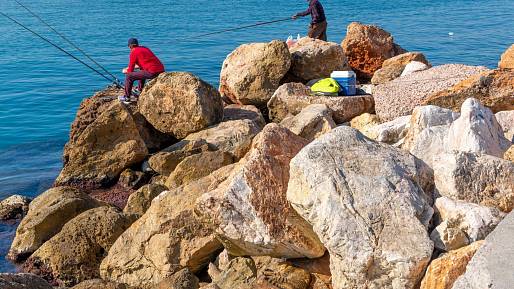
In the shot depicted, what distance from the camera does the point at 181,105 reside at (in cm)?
1227

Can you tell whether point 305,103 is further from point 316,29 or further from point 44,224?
point 316,29

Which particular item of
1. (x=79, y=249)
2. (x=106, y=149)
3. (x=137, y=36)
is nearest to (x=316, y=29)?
(x=106, y=149)

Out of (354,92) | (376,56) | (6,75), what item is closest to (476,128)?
(354,92)

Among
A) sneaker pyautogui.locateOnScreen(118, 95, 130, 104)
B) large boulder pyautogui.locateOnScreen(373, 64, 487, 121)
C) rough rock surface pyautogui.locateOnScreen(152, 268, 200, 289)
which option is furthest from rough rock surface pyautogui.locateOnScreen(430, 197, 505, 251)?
sneaker pyautogui.locateOnScreen(118, 95, 130, 104)

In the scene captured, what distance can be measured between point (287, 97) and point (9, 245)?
5.12m

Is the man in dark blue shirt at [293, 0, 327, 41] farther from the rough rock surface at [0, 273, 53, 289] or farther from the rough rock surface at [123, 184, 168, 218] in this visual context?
the rough rock surface at [0, 273, 53, 289]

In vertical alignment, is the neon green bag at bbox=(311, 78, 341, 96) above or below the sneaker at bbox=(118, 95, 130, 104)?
above

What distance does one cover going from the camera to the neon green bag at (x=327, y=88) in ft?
40.0

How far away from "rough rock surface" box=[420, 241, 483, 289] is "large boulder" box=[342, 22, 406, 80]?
978 cm

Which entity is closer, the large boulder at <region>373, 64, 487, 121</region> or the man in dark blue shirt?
the large boulder at <region>373, 64, 487, 121</region>

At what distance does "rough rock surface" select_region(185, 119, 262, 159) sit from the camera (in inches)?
456

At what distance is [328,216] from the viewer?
20.5 feet

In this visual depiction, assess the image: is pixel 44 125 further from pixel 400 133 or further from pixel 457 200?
pixel 457 200

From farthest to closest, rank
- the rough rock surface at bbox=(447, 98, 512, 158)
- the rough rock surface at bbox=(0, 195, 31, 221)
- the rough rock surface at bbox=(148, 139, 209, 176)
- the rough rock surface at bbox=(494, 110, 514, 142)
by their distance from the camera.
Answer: the rough rock surface at bbox=(0, 195, 31, 221)
the rough rock surface at bbox=(148, 139, 209, 176)
the rough rock surface at bbox=(494, 110, 514, 142)
the rough rock surface at bbox=(447, 98, 512, 158)
